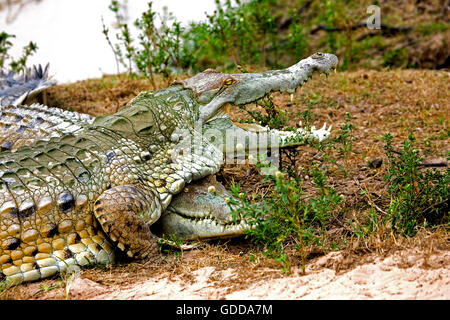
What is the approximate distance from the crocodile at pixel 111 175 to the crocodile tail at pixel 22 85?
2.78m

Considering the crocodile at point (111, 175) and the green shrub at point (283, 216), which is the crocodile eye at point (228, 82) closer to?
the crocodile at point (111, 175)

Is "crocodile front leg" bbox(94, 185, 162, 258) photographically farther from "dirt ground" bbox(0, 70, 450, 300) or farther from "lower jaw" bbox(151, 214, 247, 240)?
"lower jaw" bbox(151, 214, 247, 240)

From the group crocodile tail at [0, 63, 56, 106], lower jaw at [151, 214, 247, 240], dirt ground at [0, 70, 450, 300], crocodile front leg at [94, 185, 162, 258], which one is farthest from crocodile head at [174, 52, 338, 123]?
crocodile tail at [0, 63, 56, 106]

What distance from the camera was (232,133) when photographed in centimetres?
454

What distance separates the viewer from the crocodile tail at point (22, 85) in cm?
686

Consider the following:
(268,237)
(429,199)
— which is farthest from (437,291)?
(429,199)

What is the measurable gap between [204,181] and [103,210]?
1010mm

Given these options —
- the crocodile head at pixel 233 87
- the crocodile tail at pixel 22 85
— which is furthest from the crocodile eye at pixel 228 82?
the crocodile tail at pixel 22 85

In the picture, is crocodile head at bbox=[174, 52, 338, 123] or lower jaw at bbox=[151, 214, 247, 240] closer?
lower jaw at bbox=[151, 214, 247, 240]

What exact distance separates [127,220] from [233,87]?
5.15 feet

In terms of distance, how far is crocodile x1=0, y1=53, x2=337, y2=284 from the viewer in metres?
3.58

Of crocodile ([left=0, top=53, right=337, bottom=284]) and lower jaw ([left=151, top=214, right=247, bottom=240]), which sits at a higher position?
crocodile ([left=0, top=53, right=337, bottom=284])

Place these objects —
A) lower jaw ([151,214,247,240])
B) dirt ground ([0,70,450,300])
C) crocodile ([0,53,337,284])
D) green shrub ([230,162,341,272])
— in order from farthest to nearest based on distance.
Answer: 1. lower jaw ([151,214,247,240])
2. crocodile ([0,53,337,284])
3. green shrub ([230,162,341,272])
4. dirt ground ([0,70,450,300])
